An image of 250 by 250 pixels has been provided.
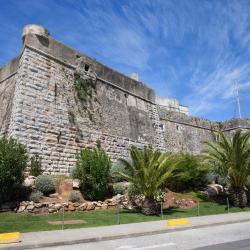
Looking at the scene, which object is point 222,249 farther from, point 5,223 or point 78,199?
point 78,199

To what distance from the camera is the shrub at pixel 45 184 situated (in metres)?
14.5

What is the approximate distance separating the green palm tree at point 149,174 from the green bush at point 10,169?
4.41m

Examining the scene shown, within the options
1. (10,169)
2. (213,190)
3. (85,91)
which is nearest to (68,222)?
(10,169)

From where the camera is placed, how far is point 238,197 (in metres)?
17.8

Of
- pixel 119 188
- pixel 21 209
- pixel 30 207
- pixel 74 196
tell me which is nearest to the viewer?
pixel 21 209

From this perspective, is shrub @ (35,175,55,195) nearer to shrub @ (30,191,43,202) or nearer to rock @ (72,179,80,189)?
shrub @ (30,191,43,202)

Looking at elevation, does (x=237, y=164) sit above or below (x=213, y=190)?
above

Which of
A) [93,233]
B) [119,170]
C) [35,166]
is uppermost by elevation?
[119,170]

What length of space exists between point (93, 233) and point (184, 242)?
2759mm

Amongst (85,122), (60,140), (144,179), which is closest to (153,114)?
(85,122)

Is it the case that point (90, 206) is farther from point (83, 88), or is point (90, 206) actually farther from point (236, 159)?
point (83, 88)

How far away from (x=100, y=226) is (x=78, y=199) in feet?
12.1

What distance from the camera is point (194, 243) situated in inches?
339

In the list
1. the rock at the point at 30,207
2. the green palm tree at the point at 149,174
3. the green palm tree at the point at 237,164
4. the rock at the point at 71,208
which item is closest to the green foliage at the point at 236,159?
the green palm tree at the point at 237,164
